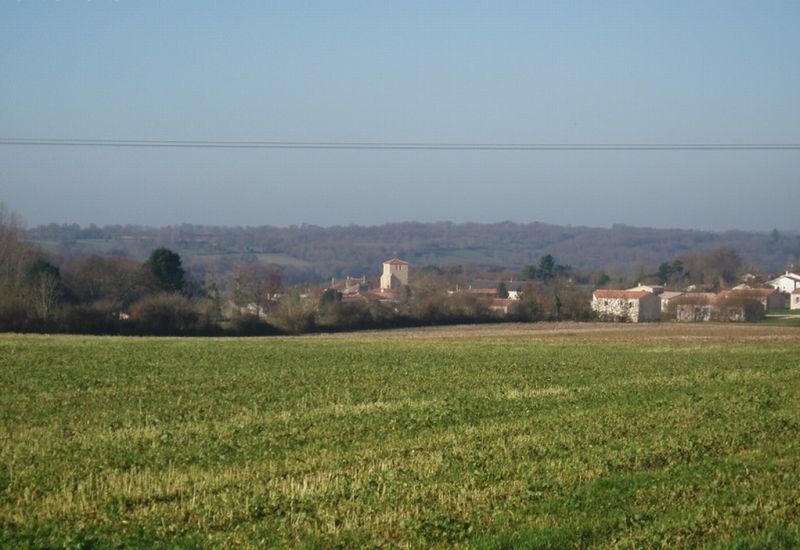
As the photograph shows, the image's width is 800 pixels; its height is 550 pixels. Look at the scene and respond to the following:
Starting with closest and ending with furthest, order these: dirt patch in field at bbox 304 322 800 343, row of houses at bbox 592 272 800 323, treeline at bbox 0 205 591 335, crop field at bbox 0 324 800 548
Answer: crop field at bbox 0 324 800 548, dirt patch in field at bbox 304 322 800 343, treeline at bbox 0 205 591 335, row of houses at bbox 592 272 800 323

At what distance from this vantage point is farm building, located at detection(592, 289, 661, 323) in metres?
90.0

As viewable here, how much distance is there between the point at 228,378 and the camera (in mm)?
26500

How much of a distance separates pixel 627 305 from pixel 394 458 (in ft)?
271

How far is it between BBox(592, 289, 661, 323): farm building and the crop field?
2421 inches

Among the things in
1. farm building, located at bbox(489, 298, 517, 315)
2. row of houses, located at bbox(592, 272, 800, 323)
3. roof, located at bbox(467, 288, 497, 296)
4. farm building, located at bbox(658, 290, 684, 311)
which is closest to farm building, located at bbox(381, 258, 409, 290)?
roof, located at bbox(467, 288, 497, 296)

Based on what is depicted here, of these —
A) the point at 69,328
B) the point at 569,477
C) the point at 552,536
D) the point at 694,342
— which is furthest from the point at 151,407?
the point at 69,328

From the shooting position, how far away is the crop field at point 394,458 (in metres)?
10.1

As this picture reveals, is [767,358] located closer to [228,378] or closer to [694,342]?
[694,342]

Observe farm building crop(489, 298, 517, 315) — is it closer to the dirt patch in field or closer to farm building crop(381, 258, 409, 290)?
the dirt patch in field

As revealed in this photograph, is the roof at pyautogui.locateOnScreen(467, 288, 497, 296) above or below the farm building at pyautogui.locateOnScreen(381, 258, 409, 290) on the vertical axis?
below

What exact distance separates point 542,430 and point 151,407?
7.90 metres

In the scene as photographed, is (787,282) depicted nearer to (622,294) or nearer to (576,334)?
(622,294)

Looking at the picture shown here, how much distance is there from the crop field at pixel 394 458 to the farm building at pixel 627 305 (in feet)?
202

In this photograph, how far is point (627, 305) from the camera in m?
94.1
